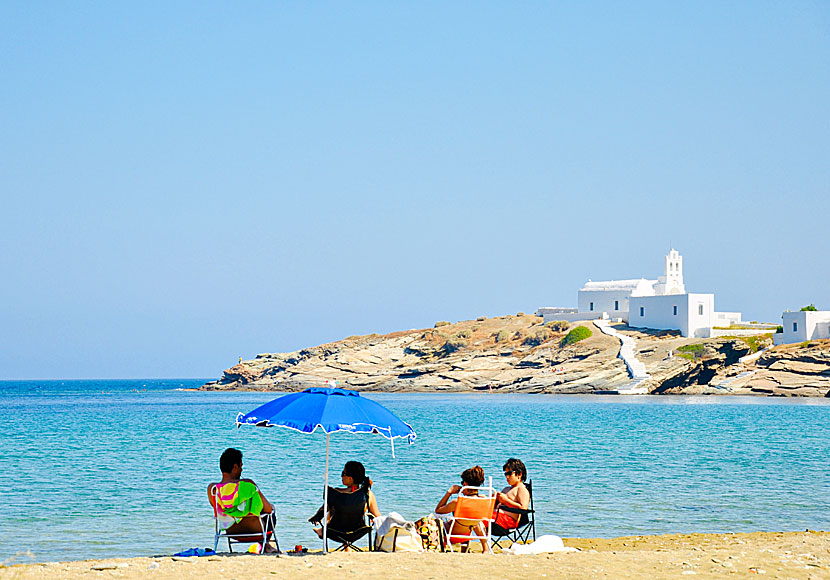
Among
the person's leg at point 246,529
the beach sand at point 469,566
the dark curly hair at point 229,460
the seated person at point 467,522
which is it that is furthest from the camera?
the seated person at point 467,522

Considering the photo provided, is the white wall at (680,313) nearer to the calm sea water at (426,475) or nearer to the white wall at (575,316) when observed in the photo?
the white wall at (575,316)

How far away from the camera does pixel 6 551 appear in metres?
12.3

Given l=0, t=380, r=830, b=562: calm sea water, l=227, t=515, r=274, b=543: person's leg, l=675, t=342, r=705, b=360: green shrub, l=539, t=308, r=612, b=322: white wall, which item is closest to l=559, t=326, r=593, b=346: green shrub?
l=539, t=308, r=612, b=322: white wall

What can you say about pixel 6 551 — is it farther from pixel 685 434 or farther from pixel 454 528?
pixel 685 434

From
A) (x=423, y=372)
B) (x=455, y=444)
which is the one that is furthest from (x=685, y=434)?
(x=423, y=372)

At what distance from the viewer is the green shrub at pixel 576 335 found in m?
85.9

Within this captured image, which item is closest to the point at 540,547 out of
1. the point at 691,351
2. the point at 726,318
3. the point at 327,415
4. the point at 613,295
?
the point at 327,415

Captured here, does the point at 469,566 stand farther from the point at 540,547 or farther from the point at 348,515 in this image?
the point at 348,515

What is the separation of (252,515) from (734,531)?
7.51 metres

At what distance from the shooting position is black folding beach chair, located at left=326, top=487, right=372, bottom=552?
10352 millimetres

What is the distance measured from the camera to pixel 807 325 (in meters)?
76.4

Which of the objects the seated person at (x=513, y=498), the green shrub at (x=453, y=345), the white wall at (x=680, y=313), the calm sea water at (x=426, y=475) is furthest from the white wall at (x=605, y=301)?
the seated person at (x=513, y=498)

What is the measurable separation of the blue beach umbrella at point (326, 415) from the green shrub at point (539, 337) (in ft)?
268

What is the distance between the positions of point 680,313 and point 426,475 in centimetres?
6802
